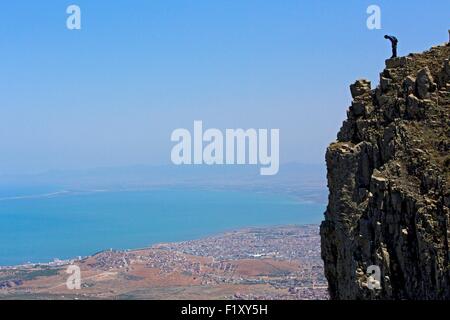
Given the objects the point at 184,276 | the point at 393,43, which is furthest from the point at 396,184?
the point at 184,276

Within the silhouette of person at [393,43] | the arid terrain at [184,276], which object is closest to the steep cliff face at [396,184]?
the silhouette of person at [393,43]

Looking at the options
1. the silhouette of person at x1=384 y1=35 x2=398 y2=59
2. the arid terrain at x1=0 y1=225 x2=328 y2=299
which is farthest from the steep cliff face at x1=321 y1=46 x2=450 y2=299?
the arid terrain at x1=0 y1=225 x2=328 y2=299

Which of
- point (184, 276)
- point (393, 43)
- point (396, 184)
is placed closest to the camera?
point (396, 184)

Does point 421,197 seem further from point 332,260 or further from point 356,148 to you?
point 332,260

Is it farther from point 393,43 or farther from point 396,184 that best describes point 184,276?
point 396,184

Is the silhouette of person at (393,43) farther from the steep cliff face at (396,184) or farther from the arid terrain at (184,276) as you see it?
the arid terrain at (184,276)
